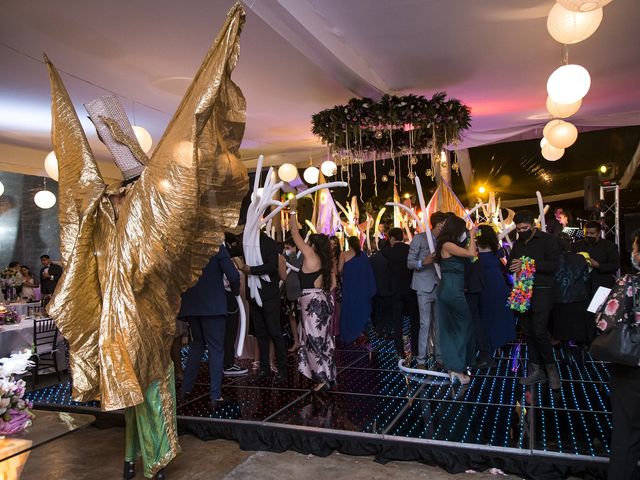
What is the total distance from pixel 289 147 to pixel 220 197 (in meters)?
7.99

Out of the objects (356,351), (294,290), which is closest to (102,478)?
(294,290)

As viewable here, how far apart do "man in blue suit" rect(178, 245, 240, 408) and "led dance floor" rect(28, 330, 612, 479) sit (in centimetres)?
33

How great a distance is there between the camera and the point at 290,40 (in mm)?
5344

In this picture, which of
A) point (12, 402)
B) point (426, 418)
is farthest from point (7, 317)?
point (426, 418)

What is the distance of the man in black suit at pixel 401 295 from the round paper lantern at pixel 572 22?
2471 millimetres

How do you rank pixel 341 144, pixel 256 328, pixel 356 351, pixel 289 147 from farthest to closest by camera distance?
pixel 289 147, pixel 341 144, pixel 356 351, pixel 256 328

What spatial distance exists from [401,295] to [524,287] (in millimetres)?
1501

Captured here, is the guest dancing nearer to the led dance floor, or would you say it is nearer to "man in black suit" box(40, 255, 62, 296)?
the led dance floor

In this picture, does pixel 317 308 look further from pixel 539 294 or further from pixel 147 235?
pixel 147 235

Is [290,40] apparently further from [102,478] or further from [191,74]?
[102,478]

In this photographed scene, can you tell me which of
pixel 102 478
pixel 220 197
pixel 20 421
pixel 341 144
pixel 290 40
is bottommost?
pixel 102 478

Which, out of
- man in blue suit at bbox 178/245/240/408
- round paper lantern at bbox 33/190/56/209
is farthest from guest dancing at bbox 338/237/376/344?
round paper lantern at bbox 33/190/56/209

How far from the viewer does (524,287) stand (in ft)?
14.6

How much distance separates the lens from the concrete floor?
3170mm
